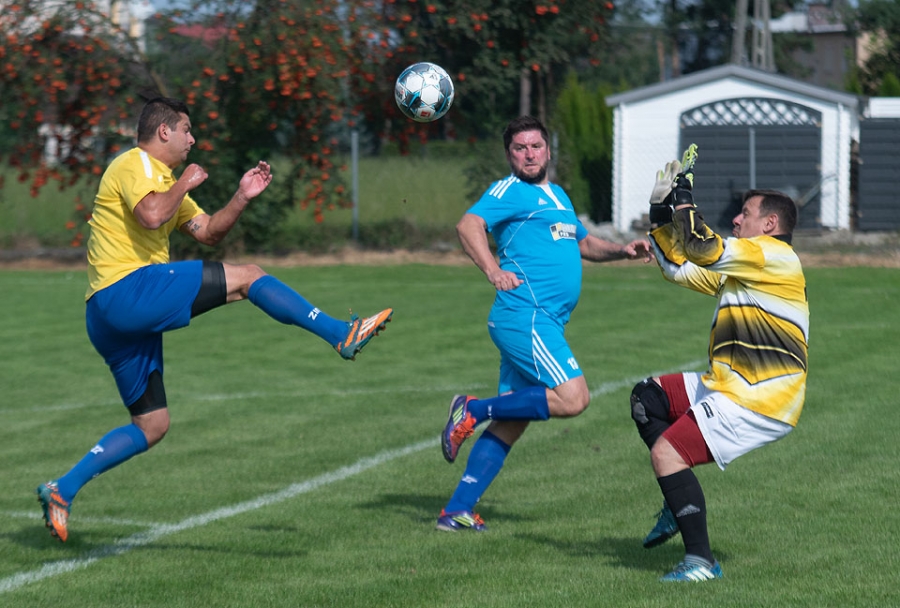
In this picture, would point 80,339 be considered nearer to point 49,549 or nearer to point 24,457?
point 24,457

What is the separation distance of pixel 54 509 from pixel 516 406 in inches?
96.7

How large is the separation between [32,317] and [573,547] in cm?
1211

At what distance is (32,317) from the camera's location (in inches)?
646

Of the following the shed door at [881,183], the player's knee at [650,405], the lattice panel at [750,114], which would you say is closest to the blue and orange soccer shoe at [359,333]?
the player's knee at [650,405]

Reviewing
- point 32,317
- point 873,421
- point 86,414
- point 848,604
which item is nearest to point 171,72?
point 32,317

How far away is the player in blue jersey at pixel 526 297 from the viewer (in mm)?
6453

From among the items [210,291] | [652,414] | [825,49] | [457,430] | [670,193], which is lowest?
[457,430]

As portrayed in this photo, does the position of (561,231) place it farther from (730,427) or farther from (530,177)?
(730,427)

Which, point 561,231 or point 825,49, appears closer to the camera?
point 561,231

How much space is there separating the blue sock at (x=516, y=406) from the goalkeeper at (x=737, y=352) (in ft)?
3.73

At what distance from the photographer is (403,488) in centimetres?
776

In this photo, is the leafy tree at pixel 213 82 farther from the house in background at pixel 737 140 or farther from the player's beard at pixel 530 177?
the player's beard at pixel 530 177

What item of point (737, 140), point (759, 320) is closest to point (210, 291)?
point (759, 320)

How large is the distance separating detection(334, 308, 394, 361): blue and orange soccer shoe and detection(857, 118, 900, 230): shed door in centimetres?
2062
